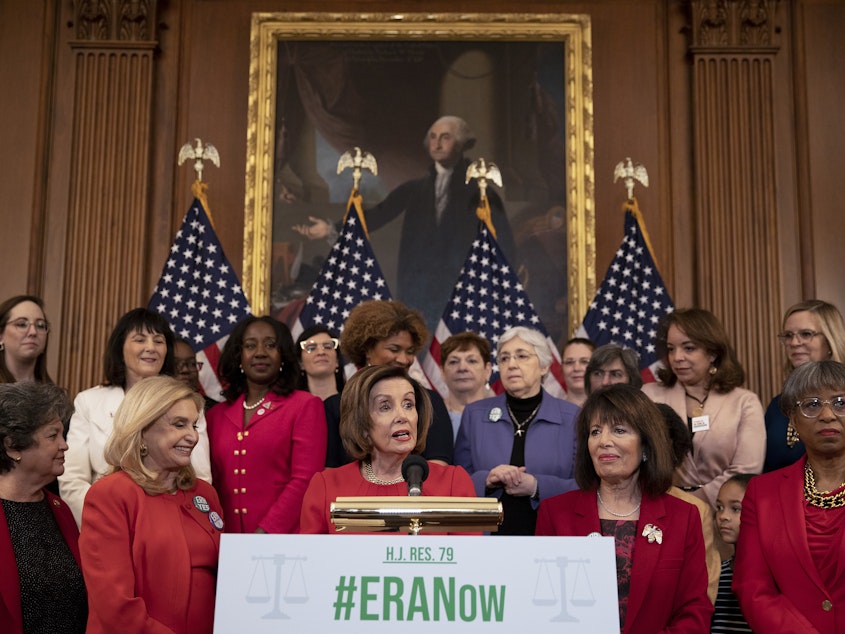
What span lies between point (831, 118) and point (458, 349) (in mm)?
3621

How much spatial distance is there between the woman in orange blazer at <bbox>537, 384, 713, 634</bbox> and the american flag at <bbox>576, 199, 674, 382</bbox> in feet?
9.64

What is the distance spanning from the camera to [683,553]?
3619mm

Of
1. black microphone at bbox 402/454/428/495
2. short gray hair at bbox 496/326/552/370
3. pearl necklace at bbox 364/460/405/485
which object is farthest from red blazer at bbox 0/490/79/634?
short gray hair at bbox 496/326/552/370

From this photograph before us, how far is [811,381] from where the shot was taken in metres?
3.68

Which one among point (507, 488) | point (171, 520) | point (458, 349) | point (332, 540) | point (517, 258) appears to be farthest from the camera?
point (517, 258)

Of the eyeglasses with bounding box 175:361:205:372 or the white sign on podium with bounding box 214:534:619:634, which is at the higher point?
the eyeglasses with bounding box 175:361:205:372

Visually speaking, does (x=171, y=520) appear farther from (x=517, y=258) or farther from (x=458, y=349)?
(x=517, y=258)

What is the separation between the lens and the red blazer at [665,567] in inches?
139

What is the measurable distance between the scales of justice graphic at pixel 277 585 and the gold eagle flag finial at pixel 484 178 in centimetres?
462

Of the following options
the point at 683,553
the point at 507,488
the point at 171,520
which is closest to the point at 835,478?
the point at 683,553

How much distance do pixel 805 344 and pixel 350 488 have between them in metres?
2.40

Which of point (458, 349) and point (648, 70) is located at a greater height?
point (648, 70)

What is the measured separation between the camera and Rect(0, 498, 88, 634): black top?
140 inches

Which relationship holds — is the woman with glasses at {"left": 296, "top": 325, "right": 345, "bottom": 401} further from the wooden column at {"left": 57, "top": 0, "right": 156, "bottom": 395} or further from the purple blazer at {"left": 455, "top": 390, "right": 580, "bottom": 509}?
the wooden column at {"left": 57, "top": 0, "right": 156, "bottom": 395}
